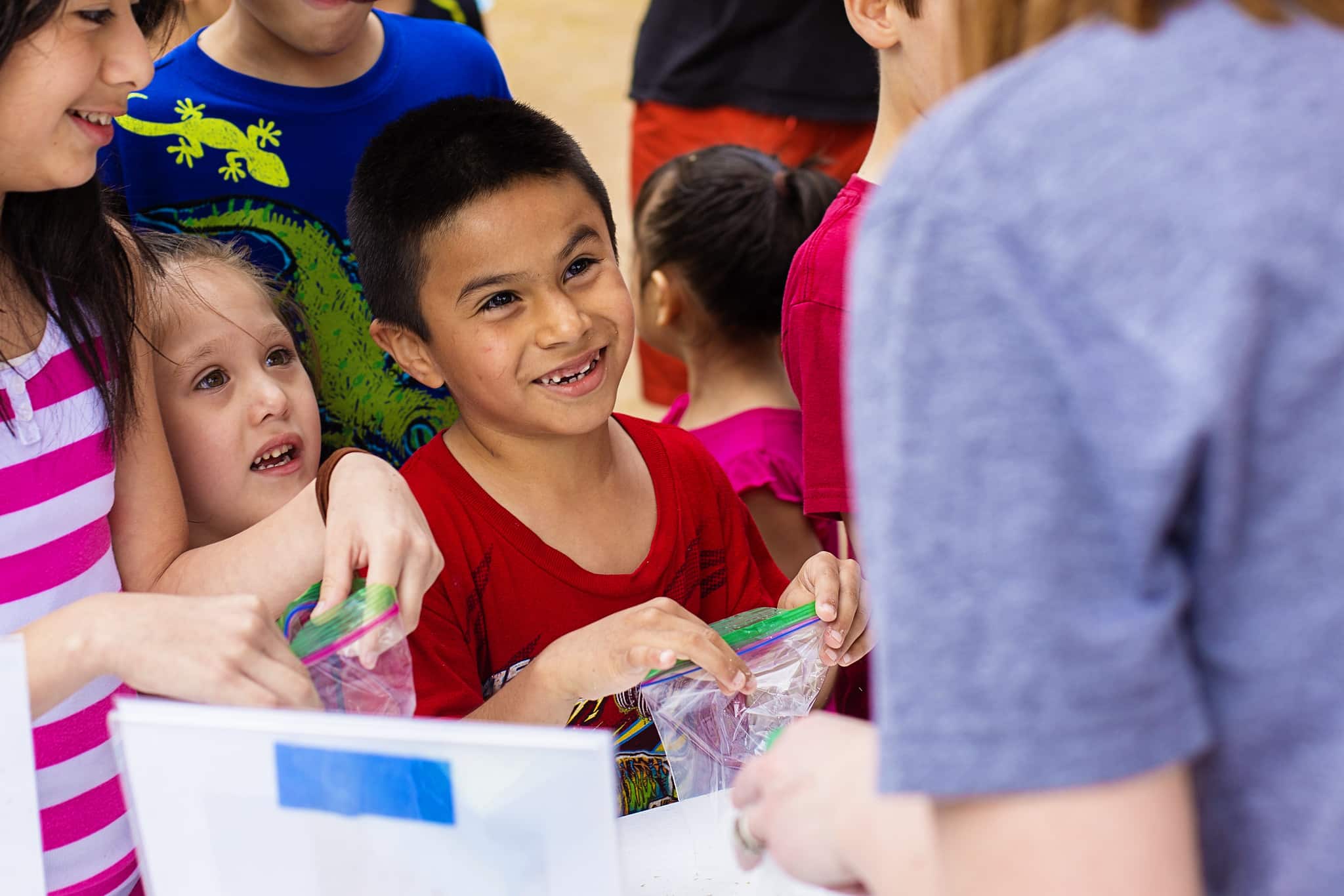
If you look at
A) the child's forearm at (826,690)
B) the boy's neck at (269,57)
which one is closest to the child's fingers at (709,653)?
the child's forearm at (826,690)

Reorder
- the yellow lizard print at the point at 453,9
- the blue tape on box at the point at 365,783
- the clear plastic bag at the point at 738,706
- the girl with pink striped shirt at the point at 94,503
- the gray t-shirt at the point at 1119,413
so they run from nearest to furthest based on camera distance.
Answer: the gray t-shirt at the point at 1119,413, the blue tape on box at the point at 365,783, the girl with pink striped shirt at the point at 94,503, the clear plastic bag at the point at 738,706, the yellow lizard print at the point at 453,9

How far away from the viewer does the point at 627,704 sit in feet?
3.68

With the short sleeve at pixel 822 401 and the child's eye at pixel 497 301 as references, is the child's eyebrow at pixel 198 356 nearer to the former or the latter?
the child's eye at pixel 497 301

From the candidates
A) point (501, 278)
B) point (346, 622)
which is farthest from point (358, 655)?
point (501, 278)

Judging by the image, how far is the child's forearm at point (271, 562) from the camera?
969 mm

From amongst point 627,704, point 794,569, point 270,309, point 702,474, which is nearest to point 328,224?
point 270,309

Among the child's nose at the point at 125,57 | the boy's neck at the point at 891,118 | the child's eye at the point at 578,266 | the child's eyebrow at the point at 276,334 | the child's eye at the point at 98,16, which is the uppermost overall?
the child's eye at the point at 98,16

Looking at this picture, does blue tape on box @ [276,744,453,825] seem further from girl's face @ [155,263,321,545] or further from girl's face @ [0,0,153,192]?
girl's face @ [155,263,321,545]

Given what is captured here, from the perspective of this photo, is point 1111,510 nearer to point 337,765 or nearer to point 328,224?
point 337,765

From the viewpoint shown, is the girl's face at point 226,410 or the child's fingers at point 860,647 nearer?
the child's fingers at point 860,647

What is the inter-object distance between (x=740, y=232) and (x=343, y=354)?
68 cm

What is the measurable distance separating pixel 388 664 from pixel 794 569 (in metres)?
0.97

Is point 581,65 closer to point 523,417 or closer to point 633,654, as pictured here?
point 523,417

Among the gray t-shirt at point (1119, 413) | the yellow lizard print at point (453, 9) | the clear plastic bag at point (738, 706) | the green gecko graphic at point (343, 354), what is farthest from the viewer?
the yellow lizard print at point (453, 9)
